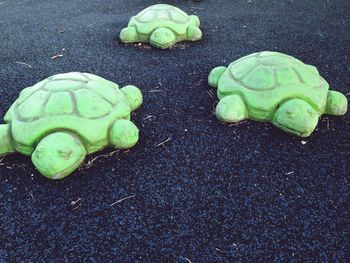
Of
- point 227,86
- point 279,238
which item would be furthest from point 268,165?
point 227,86

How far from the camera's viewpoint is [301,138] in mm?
1577

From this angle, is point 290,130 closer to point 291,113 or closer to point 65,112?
point 291,113

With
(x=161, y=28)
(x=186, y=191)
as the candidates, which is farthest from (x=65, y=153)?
(x=161, y=28)

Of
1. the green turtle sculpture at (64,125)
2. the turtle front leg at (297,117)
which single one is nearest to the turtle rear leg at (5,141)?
the green turtle sculpture at (64,125)

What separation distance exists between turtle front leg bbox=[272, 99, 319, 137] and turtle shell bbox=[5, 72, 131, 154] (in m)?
0.77

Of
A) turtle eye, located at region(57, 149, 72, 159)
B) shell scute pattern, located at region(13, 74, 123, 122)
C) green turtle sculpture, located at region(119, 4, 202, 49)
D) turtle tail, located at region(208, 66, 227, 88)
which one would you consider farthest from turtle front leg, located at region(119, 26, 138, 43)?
turtle eye, located at region(57, 149, 72, 159)

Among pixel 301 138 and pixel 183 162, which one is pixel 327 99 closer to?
pixel 301 138

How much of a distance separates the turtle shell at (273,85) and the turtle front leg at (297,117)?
0.16ft

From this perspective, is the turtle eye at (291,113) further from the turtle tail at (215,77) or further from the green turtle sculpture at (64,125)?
the green turtle sculpture at (64,125)

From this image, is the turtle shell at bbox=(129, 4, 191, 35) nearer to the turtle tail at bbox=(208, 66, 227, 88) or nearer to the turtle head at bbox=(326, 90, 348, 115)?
the turtle tail at bbox=(208, 66, 227, 88)

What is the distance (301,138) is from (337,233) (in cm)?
52

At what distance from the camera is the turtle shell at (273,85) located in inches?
62.4

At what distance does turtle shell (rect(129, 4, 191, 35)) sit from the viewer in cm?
245

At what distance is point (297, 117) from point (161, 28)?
134cm
